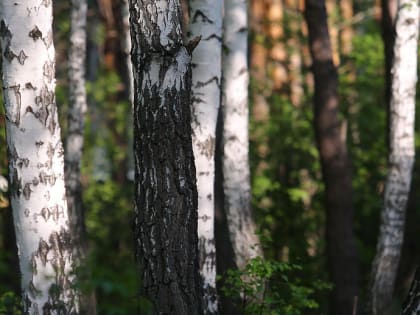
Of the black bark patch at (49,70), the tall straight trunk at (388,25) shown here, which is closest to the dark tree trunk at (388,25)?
the tall straight trunk at (388,25)

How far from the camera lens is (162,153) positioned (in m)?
6.57

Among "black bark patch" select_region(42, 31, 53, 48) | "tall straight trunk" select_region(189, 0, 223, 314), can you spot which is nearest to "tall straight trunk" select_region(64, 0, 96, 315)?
"tall straight trunk" select_region(189, 0, 223, 314)

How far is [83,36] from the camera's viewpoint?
12703 mm

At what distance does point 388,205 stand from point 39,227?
578cm

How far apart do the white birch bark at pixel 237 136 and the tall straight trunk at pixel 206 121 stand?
194 cm

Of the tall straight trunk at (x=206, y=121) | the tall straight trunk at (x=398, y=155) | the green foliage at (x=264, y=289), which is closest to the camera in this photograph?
the green foliage at (x=264, y=289)

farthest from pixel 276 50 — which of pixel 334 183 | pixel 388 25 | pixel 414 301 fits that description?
pixel 414 301

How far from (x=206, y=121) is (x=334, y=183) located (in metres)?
4.42

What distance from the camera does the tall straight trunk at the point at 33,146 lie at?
6.60 meters

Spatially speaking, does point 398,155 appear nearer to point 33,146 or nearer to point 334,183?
point 334,183

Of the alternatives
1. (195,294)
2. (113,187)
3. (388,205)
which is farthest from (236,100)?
(113,187)

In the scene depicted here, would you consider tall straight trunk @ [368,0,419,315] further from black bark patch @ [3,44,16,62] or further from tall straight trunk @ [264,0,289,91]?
tall straight trunk @ [264,0,289,91]

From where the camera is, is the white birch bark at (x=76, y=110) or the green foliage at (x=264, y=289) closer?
the green foliage at (x=264, y=289)

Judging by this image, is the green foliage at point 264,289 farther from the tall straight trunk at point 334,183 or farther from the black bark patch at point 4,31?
the black bark patch at point 4,31
